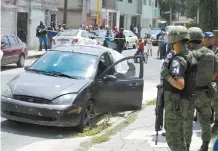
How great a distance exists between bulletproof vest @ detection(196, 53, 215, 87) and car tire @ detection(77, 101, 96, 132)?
2.32 meters

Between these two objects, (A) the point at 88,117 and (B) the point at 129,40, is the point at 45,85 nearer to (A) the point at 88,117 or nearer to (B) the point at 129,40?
(A) the point at 88,117

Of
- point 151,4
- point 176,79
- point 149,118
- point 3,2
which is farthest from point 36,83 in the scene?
point 151,4

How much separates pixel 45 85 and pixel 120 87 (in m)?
1.68

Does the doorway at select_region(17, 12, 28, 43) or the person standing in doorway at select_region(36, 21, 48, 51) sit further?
the doorway at select_region(17, 12, 28, 43)

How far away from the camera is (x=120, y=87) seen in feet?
26.9

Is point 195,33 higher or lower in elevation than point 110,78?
higher

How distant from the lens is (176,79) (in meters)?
4.45

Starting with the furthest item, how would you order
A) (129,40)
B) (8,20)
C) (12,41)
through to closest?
(129,40)
(8,20)
(12,41)

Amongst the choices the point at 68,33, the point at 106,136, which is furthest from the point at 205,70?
the point at 68,33

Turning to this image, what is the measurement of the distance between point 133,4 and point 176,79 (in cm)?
4900

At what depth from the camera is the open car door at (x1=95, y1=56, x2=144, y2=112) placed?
25.6 ft

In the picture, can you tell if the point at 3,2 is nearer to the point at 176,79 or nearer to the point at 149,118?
the point at 149,118

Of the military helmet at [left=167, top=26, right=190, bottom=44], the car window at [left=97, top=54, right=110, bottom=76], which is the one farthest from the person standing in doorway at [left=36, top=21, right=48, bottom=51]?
the military helmet at [left=167, top=26, right=190, bottom=44]

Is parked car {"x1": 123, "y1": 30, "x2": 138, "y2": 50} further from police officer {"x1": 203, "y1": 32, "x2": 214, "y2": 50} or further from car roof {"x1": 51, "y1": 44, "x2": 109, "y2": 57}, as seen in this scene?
police officer {"x1": 203, "y1": 32, "x2": 214, "y2": 50}
